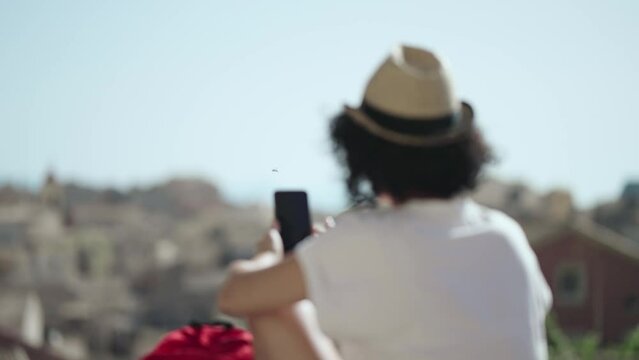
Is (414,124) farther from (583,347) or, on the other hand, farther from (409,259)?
(583,347)

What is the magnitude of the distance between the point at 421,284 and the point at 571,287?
2314 cm

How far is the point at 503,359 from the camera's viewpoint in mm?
1518

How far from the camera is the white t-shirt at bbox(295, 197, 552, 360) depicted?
147cm

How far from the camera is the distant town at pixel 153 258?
2366 centimetres

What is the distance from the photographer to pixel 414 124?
1.54 m

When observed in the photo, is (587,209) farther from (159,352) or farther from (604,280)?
(159,352)

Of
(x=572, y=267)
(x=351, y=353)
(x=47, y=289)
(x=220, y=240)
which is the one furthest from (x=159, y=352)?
(x=220, y=240)

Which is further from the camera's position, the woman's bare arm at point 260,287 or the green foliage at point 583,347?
the green foliage at point 583,347

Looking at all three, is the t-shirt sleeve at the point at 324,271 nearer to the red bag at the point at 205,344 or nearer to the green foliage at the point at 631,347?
the red bag at the point at 205,344

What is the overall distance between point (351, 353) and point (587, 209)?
33.8 meters

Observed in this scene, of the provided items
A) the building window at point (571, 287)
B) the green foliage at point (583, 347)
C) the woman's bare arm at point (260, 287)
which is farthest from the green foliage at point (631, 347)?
the building window at point (571, 287)

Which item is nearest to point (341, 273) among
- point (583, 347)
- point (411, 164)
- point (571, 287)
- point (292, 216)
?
point (411, 164)

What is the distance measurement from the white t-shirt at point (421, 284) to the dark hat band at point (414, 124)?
0.09 meters

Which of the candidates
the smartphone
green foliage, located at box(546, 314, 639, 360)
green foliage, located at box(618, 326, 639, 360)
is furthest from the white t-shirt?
A: green foliage, located at box(618, 326, 639, 360)
